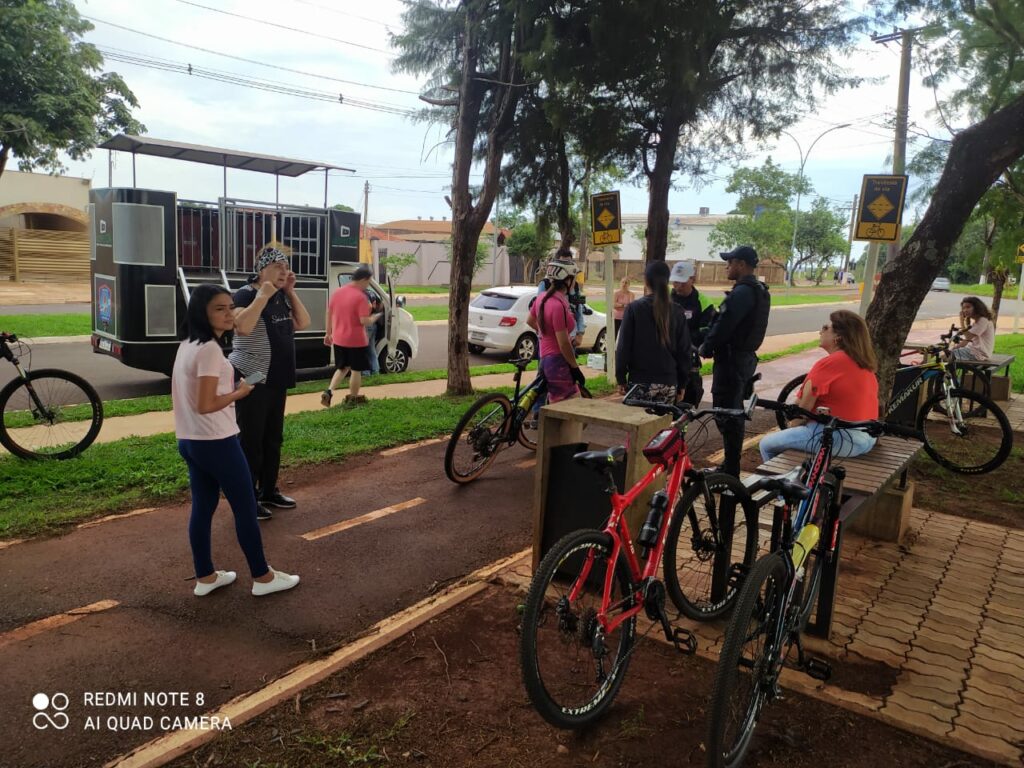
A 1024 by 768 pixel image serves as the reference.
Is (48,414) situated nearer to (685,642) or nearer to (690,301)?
(685,642)

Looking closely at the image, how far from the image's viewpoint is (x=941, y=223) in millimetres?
6770

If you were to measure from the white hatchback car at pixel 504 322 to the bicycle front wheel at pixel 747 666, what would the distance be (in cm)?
1172

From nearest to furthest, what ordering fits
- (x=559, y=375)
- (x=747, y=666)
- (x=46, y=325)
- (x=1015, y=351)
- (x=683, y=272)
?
(x=747, y=666), (x=559, y=375), (x=683, y=272), (x=46, y=325), (x=1015, y=351)

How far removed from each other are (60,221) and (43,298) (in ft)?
35.2

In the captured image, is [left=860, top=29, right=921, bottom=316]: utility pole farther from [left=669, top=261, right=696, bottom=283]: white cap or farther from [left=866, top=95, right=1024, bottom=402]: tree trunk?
[left=669, top=261, right=696, bottom=283]: white cap

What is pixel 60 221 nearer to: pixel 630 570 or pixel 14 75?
pixel 14 75

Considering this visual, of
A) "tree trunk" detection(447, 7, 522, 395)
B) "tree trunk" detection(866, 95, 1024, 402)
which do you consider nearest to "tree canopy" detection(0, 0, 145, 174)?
"tree trunk" detection(447, 7, 522, 395)

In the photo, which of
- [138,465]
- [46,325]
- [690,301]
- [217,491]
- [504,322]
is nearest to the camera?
A: [217,491]

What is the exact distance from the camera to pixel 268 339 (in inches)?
204

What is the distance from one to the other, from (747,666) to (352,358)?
7.07 m

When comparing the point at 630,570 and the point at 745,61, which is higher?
the point at 745,61

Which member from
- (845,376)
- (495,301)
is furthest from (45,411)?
(495,301)

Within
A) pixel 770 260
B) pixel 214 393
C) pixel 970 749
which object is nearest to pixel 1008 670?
pixel 970 749

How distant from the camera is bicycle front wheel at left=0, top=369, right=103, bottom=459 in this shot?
634 cm
